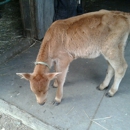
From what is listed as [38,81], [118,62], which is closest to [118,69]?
[118,62]

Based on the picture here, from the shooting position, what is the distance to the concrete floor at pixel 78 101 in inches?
123

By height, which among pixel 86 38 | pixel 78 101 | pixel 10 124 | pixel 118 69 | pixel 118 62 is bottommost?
pixel 10 124

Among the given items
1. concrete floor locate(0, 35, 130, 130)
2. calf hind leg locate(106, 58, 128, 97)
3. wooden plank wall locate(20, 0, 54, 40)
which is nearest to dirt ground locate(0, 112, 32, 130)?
concrete floor locate(0, 35, 130, 130)

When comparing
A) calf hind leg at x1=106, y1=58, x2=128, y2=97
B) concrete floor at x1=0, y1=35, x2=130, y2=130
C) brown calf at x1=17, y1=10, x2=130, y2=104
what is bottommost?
concrete floor at x1=0, y1=35, x2=130, y2=130

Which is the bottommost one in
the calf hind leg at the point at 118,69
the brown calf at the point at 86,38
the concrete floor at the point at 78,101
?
the concrete floor at the point at 78,101

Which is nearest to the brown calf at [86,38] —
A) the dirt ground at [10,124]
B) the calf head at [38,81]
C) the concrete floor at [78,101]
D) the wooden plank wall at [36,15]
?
the calf head at [38,81]

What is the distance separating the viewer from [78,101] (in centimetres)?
351

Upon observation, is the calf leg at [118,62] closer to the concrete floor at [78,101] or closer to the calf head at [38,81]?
the concrete floor at [78,101]

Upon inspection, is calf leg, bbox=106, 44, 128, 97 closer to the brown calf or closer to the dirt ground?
the brown calf

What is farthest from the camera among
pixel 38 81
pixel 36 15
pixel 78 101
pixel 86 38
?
pixel 36 15

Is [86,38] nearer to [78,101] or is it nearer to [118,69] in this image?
[118,69]

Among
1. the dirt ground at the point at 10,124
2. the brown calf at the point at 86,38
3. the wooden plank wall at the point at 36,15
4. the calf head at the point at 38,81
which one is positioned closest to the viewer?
the calf head at the point at 38,81

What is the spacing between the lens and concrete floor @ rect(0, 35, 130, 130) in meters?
3.13

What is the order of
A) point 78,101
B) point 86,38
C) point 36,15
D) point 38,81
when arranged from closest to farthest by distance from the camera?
point 38,81 < point 86,38 < point 78,101 < point 36,15
